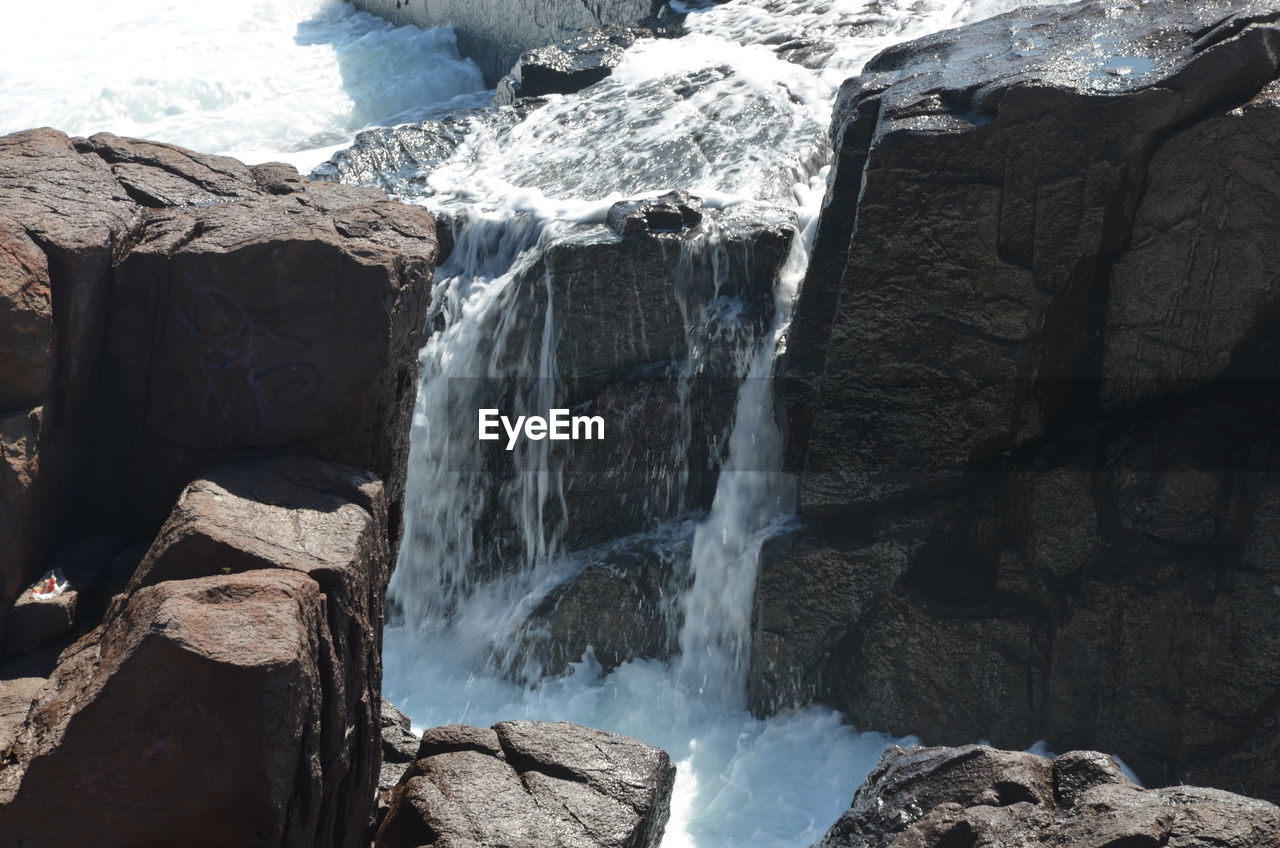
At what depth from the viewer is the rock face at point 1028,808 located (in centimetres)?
343

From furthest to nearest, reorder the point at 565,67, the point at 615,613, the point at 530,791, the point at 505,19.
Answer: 1. the point at 505,19
2. the point at 565,67
3. the point at 615,613
4. the point at 530,791

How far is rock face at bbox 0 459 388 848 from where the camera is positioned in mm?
3424

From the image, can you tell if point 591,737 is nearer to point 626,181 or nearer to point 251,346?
point 251,346

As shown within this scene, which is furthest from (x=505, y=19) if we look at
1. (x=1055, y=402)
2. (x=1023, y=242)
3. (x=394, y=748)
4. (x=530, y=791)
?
(x=530, y=791)

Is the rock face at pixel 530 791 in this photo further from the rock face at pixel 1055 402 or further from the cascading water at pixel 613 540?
the rock face at pixel 1055 402

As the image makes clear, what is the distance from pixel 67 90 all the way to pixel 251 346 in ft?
47.7

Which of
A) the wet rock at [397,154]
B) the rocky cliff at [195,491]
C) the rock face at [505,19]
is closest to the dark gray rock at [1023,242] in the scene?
→ the rocky cliff at [195,491]

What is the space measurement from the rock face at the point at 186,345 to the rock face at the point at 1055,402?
2692mm

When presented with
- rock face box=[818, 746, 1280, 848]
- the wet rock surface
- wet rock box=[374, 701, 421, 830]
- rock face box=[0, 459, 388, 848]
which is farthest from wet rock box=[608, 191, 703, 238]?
rock face box=[818, 746, 1280, 848]

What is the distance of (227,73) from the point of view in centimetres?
1772

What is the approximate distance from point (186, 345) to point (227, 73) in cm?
1423

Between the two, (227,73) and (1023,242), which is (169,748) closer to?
(1023,242)

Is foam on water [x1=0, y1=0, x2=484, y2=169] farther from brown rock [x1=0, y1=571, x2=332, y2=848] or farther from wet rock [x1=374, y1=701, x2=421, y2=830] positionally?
brown rock [x1=0, y1=571, x2=332, y2=848]

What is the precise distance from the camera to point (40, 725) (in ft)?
11.9
